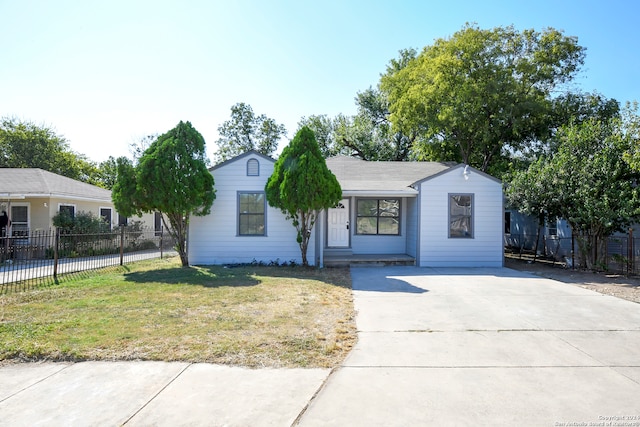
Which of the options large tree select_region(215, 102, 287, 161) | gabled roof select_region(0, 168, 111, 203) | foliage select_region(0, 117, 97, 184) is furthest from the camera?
large tree select_region(215, 102, 287, 161)

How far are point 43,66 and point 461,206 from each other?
42.9 feet

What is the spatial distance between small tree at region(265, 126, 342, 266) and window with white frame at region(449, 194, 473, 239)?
12.9 ft

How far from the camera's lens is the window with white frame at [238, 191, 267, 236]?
11727mm

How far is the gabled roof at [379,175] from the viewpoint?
40.2ft

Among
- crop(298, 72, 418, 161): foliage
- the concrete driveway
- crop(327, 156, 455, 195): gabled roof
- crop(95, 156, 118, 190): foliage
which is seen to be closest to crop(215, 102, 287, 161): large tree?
crop(298, 72, 418, 161): foliage

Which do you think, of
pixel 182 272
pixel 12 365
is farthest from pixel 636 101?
pixel 12 365

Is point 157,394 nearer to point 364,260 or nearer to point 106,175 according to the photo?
point 364,260

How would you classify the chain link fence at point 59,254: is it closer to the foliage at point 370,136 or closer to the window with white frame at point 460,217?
the window with white frame at point 460,217

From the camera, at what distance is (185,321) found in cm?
546

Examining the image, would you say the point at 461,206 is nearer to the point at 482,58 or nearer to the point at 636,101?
the point at 636,101

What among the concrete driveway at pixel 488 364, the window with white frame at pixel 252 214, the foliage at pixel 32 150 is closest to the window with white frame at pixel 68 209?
the window with white frame at pixel 252 214

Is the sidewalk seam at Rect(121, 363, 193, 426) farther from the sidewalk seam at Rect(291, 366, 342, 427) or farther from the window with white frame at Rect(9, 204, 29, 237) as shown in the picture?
the window with white frame at Rect(9, 204, 29, 237)

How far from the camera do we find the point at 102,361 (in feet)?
13.4

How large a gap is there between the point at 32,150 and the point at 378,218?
3101 centimetres
